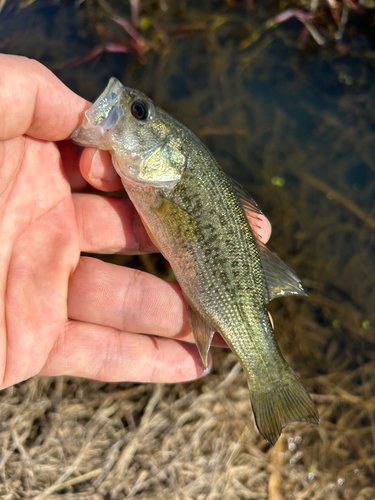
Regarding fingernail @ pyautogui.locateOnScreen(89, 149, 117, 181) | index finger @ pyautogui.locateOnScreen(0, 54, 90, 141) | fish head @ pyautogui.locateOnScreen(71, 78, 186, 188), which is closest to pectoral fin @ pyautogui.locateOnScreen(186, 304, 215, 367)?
fish head @ pyautogui.locateOnScreen(71, 78, 186, 188)

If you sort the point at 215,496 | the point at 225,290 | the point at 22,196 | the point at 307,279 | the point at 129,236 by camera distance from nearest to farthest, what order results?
the point at 225,290
the point at 22,196
the point at 129,236
the point at 215,496
the point at 307,279

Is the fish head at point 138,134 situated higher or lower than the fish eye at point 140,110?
lower

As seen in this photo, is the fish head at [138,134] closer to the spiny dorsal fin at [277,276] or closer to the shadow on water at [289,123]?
the spiny dorsal fin at [277,276]

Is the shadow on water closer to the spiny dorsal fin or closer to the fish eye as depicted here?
the spiny dorsal fin

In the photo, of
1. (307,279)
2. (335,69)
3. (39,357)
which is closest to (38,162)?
(39,357)

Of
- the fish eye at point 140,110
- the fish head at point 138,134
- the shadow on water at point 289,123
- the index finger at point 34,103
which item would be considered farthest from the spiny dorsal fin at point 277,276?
the shadow on water at point 289,123

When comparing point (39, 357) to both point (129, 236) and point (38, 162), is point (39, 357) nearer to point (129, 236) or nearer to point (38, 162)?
point (129, 236)
